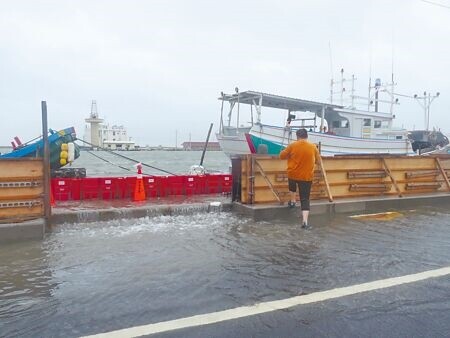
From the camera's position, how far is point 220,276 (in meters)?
5.11

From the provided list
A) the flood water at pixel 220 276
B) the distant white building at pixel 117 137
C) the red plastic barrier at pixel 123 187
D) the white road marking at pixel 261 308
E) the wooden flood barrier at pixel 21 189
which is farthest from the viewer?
the distant white building at pixel 117 137

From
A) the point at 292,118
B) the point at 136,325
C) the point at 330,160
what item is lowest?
the point at 136,325

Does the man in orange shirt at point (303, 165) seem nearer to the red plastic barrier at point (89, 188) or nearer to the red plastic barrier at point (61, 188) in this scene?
the red plastic barrier at point (89, 188)

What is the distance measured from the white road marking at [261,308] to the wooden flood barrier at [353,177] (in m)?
4.77

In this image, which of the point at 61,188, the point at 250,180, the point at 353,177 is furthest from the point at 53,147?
the point at 353,177

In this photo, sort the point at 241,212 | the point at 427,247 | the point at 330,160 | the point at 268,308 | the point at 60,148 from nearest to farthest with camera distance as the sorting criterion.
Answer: the point at 268,308 < the point at 427,247 < the point at 241,212 < the point at 330,160 < the point at 60,148

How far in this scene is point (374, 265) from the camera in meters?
5.53

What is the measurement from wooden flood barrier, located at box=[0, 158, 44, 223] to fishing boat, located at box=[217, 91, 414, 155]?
11601 mm

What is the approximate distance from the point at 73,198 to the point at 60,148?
→ 216 inches

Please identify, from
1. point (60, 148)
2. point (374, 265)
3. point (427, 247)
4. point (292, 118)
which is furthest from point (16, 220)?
point (292, 118)

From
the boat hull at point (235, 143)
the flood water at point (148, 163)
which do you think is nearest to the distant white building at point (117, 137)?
the flood water at point (148, 163)

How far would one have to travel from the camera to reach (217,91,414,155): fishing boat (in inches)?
771

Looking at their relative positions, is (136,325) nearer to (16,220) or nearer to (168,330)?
(168,330)

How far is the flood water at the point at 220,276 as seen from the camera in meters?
3.76
